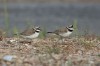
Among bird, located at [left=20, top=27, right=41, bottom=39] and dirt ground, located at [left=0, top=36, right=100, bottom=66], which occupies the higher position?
dirt ground, located at [left=0, top=36, right=100, bottom=66]

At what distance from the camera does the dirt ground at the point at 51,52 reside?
9.62 m

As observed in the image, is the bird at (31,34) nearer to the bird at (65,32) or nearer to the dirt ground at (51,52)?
the dirt ground at (51,52)

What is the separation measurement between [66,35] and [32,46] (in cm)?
163

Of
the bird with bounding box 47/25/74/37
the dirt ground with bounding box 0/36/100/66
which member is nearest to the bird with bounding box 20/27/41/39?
the dirt ground with bounding box 0/36/100/66

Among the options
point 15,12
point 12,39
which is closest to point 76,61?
point 12,39

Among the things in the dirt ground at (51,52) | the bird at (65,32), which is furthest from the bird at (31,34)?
the bird at (65,32)

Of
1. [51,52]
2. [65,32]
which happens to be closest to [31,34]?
[65,32]

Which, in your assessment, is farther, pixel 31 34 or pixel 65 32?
pixel 65 32

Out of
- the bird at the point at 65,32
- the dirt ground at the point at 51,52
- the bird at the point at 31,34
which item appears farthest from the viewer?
the bird at the point at 65,32

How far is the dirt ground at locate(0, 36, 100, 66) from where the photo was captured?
9.62m

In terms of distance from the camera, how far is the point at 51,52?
1012 centimetres

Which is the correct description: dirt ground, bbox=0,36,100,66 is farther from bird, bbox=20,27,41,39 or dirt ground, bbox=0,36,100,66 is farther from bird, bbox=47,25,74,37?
bird, bbox=47,25,74,37

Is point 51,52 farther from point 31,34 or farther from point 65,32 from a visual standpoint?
point 65,32

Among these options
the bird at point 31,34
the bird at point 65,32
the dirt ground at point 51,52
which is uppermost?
the dirt ground at point 51,52
